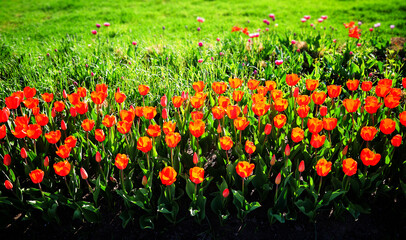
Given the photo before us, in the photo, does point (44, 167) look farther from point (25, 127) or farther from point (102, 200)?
point (102, 200)

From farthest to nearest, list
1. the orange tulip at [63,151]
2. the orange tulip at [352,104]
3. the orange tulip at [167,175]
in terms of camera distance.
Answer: the orange tulip at [352,104], the orange tulip at [63,151], the orange tulip at [167,175]

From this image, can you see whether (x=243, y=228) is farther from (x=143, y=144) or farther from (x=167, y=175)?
(x=143, y=144)

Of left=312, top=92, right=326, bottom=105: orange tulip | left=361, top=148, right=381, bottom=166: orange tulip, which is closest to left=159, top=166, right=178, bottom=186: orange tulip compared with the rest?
left=361, top=148, right=381, bottom=166: orange tulip

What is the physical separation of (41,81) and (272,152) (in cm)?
283

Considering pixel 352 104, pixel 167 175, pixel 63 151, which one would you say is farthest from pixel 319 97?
pixel 63 151

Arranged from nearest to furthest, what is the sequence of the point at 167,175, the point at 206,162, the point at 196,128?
the point at 167,175 → the point at 196,128 → the point at 206,162

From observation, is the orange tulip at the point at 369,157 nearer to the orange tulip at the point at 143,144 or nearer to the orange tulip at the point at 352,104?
the orange tulip at the point at 352,104

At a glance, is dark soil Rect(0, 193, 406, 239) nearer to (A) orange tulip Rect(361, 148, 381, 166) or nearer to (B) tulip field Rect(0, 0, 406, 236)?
(B) tulip field Rect(0, 0, 406, 236)

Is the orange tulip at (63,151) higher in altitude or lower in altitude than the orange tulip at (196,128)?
lower

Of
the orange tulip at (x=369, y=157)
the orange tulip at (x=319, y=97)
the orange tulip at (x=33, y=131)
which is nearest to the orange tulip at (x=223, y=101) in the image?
the orange tulip at (x=319, y=97)

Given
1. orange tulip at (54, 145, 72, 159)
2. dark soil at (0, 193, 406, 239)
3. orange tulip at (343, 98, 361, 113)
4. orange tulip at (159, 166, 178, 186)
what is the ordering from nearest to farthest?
orange tulip at (159, 166, 178, 186), orange tulip at (54, 145, 72, 159), dark soil at (0, 193, 406, 239), orange tulip at (343, 98, 361, 113)

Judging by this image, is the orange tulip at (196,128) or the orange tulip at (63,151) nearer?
the orange tulip at (63,151)

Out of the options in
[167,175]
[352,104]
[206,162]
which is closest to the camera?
[167,175]

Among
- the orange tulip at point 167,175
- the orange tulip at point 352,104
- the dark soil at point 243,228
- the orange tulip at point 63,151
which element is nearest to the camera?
the orange tulip at point 167,175
